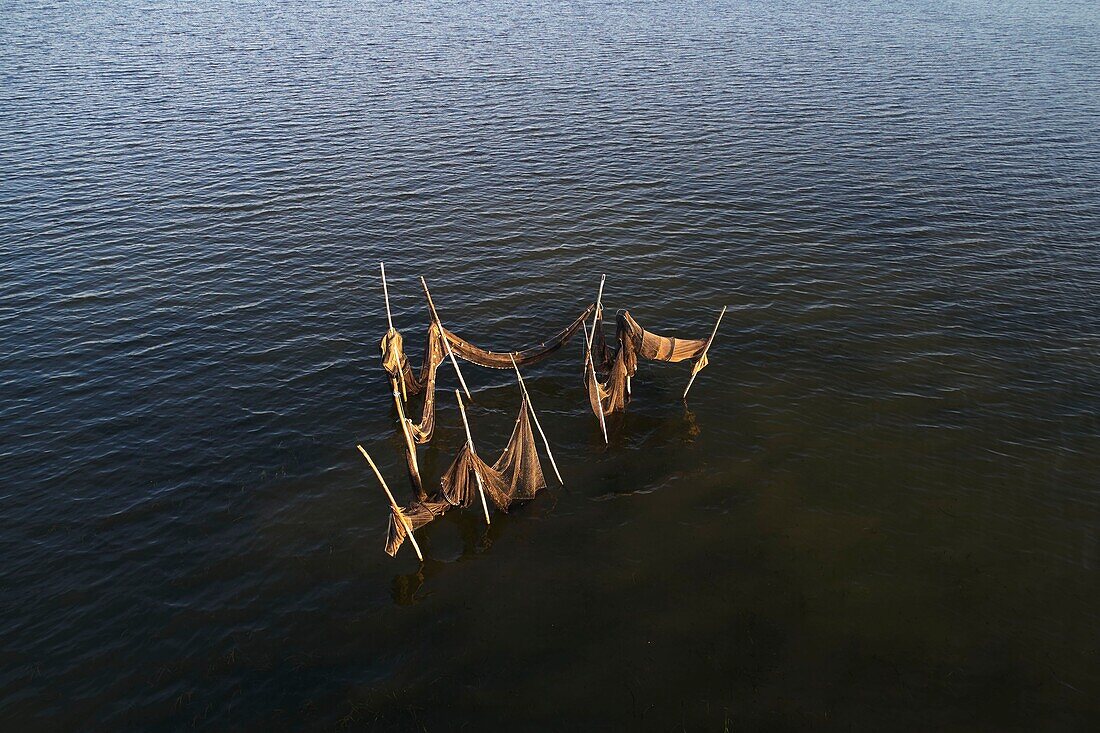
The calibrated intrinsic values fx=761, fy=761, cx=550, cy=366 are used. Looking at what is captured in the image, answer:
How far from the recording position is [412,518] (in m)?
22.2

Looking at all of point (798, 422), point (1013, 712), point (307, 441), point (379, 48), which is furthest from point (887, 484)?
point (379, 48)

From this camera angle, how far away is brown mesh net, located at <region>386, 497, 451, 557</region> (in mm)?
21516

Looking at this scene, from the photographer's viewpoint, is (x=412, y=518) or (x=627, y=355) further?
(x=627, y=355)

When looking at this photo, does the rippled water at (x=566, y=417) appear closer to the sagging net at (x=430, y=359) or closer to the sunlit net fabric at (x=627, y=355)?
the sunlit net fabric at (x=627, y=355)

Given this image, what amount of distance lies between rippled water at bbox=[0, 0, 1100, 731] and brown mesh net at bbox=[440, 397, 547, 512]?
3.44ft

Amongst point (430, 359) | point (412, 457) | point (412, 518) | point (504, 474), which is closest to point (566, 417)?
point (504, 474)

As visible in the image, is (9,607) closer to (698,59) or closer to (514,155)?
(514,155)

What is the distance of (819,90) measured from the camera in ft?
209

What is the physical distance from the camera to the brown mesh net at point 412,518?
21.5m

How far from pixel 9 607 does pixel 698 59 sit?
71.5 meters

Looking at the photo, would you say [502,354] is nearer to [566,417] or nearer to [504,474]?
[566,417]

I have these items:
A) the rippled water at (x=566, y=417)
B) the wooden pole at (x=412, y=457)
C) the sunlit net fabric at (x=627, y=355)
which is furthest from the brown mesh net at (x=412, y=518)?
the sunlit net fabric at (x=627, y=355)

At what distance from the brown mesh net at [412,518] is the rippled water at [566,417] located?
948 millimetres

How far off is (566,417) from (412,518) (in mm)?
8159
